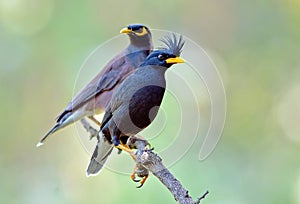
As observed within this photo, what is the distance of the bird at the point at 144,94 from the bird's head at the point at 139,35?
22.3 inches

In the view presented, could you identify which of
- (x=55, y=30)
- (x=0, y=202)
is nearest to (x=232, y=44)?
(x=55, y=30)

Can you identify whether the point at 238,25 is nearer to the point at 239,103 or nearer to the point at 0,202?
the point at 239,103

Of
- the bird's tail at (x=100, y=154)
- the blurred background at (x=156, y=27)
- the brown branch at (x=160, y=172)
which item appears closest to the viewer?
the brown branch at (x=160, y=172)

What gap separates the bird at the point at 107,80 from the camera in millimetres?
2734

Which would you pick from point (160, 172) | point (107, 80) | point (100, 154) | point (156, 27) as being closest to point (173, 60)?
point (160, 172)

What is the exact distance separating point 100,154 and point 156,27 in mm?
1820

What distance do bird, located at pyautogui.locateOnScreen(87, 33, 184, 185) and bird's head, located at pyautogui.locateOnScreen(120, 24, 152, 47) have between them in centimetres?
57

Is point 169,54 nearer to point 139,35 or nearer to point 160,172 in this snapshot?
point 160,172

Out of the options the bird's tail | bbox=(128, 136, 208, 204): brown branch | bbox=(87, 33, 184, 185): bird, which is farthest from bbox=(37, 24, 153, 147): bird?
bbox=(128, 136, 208, 204): brown branch

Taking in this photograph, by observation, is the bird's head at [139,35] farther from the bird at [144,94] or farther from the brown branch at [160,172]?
the brown branch at [160,172]

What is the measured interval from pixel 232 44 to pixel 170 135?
2201 mm

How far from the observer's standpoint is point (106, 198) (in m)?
3.41

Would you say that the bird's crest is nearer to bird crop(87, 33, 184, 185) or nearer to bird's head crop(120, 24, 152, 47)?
bird crop(87, 33, 184, 185)

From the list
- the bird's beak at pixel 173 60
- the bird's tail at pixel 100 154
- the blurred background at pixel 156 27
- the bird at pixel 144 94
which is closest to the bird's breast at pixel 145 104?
the bird at pixel 144 94
